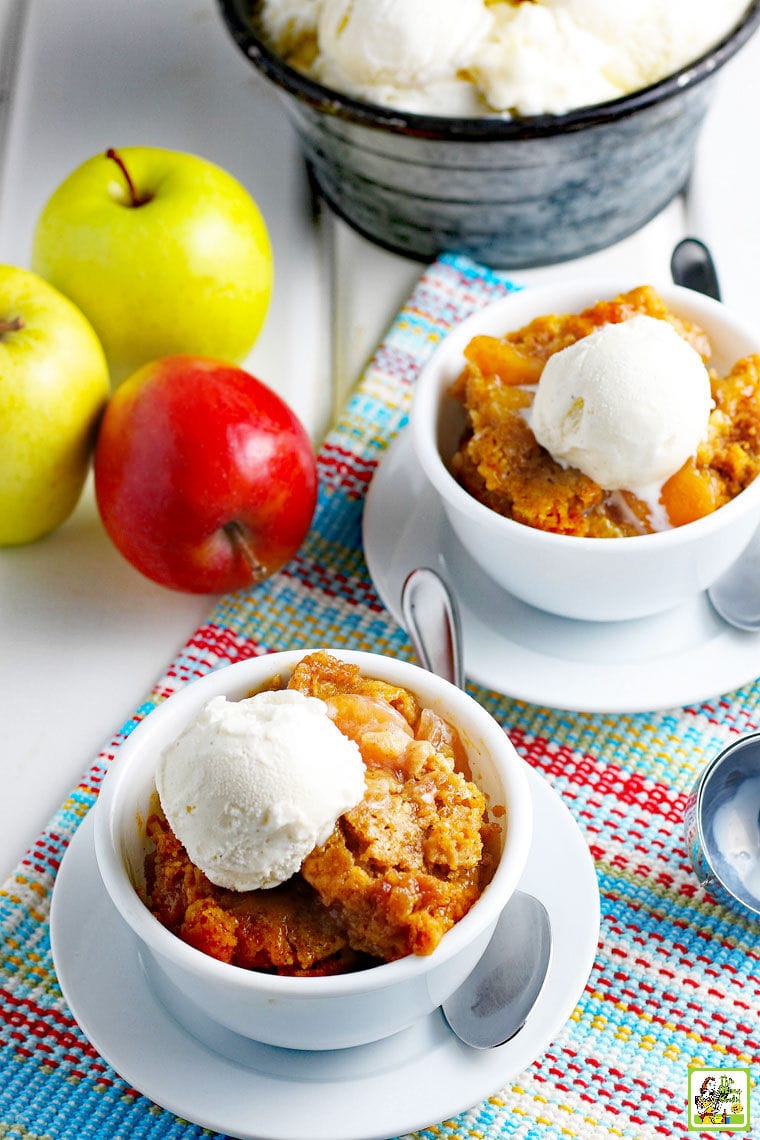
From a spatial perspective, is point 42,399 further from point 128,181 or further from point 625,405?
point 625,405

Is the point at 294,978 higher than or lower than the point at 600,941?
higher

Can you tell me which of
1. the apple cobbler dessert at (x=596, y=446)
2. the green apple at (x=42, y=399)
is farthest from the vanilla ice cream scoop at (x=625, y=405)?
the green apple at (x=42, y=399)

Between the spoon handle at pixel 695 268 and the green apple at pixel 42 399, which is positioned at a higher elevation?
the spoon handle at pixel 695 268

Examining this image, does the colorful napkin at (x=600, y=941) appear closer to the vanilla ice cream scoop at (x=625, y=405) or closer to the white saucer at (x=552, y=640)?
the white saucer at (x=552, y=640)

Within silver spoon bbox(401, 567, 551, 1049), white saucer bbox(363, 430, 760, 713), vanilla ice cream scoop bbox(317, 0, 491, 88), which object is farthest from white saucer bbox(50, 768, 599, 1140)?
vanilla ice cream scoop bbox(317, 0, 491, 88)

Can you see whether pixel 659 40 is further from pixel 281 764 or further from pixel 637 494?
pixel 281 764

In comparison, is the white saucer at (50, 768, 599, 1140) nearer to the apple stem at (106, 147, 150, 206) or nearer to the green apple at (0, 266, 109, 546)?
the green apple at (0, 266, 109, 546)

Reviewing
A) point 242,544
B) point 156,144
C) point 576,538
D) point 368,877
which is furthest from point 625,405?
point 156,144
